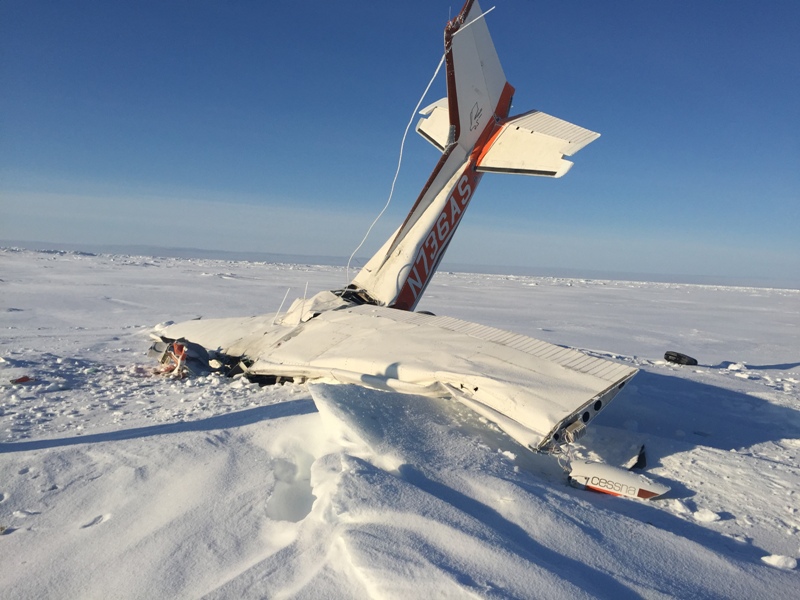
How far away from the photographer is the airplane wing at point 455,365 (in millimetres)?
4070

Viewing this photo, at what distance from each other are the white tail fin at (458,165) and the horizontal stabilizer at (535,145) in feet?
0.06

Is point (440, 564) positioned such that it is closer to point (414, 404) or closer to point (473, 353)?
point (414, 404)

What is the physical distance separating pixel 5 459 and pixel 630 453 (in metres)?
4.96

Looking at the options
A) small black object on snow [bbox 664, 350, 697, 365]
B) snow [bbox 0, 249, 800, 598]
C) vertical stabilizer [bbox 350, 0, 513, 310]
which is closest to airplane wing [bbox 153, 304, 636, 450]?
snow [bbox 0, 249, 800, 598]

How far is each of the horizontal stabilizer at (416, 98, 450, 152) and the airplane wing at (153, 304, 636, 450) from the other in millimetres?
3761

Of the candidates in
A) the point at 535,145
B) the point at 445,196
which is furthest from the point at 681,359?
the point at 445,196

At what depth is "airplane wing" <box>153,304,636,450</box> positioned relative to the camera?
13.4 feet

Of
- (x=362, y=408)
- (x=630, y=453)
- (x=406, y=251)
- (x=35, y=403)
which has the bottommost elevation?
(x=35, y=403)

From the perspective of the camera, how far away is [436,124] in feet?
31.8

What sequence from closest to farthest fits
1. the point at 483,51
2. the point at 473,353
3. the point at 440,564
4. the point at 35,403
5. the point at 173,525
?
→ the point at 440,564 < the point at 173,525 < the point at 473,353 < the point at 35,403 < the point at 483,51

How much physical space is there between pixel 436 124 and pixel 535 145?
2424 millimetres

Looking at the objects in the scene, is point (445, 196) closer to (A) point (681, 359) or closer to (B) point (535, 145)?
(B) point (535, 145)

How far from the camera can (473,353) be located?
5113 millimetres


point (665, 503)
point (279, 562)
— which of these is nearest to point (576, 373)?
point (665, 503)
